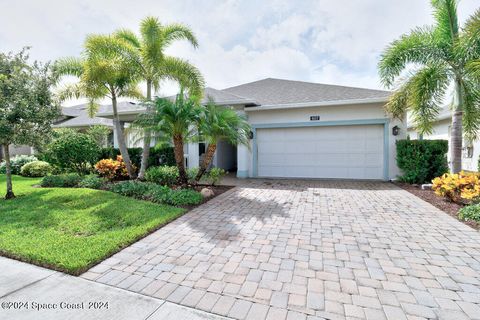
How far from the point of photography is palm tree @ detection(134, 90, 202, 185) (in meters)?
7.66

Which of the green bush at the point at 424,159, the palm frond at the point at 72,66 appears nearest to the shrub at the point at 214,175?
the palm frond at the point at 72,66

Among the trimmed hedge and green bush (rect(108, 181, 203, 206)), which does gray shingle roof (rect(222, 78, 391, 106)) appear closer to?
the trimmed hedge

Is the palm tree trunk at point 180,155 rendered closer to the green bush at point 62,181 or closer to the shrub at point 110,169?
the shrub at point 110,169

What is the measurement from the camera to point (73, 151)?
33.2ft

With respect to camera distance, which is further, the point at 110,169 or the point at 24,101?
the point at 110,169

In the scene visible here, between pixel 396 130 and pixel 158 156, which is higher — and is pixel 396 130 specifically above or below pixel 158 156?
above

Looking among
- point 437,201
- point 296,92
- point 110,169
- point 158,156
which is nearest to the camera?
point 437,201

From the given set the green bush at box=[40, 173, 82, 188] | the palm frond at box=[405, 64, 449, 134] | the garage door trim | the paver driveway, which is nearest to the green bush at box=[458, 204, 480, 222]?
the paver driveway

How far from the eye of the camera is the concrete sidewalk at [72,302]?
2.51 metres

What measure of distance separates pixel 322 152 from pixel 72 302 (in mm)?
10468

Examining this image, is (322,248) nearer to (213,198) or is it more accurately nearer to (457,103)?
(213,198)

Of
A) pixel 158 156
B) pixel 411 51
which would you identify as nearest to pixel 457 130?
pixel 411 51

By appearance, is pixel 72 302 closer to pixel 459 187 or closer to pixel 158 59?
pixel 158 59

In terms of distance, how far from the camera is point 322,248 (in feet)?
13.3
